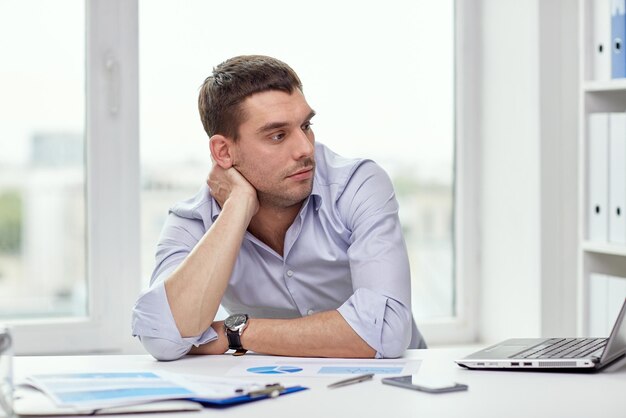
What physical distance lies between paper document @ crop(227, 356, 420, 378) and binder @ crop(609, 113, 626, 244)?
3.95 feet

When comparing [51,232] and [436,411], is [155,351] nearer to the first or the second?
[436,411]

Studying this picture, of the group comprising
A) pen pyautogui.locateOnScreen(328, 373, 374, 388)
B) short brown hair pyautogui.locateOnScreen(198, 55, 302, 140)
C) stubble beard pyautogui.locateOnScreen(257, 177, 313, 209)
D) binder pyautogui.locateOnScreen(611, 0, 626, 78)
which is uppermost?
binder pyautogui.locateOnScreen(611, 0, 626, 78)

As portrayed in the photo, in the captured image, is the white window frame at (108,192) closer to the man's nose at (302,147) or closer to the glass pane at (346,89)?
the glass pane at (346,89)

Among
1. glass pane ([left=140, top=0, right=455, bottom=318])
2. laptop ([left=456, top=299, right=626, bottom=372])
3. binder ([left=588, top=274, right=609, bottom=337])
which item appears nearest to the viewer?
laptop ([left=456, top=299, right=626, bottom=372])

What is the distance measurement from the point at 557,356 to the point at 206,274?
→ 745mm

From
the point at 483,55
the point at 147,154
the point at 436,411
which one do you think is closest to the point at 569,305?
the point at 483,55

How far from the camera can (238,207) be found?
7.08ft

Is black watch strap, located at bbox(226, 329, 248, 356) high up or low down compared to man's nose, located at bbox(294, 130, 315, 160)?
down

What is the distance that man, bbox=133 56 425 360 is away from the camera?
1945 mm

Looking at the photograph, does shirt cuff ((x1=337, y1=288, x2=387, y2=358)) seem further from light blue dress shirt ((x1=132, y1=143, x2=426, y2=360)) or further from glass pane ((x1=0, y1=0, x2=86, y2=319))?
glass pane ((x1=0, y1=0, x2=86, y2=319))

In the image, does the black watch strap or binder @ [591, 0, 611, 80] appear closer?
the black watch strap

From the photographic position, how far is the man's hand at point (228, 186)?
7.25 ft

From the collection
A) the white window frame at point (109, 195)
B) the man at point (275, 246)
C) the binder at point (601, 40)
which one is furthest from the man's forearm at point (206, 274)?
the binder at point (601, 40)

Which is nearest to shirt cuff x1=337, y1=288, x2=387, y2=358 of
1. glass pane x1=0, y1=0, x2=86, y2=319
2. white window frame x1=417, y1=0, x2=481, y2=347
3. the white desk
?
the white desk
